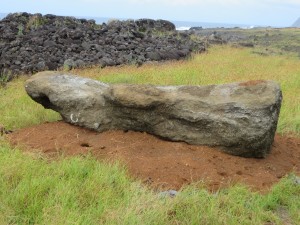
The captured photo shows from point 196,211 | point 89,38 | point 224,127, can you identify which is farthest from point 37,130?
point 89,38

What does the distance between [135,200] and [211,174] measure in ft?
4.81

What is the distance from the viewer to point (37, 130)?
287 inches

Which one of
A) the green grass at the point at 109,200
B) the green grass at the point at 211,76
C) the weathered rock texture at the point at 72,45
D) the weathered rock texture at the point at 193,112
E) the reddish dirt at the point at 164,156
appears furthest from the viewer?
the weathered rock texture at the point at 72,45

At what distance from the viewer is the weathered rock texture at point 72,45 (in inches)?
607

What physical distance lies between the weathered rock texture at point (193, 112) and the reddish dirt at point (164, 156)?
16cm

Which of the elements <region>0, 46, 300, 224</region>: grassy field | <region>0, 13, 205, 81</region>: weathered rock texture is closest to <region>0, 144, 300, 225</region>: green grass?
<region>0, 46, 300, 224</region>: grassy field

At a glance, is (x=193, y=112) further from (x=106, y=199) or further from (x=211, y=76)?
(x=211, y=76)

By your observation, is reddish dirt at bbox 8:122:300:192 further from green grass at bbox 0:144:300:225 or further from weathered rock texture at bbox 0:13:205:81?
weathered rock texture at bbox 0:13:205:81

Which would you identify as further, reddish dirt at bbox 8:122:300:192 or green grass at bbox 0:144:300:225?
reddish dirt at bbox 8:122:300:192

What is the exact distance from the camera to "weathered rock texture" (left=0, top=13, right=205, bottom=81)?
1541cm

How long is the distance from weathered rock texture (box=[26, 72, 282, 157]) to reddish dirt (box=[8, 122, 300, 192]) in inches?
6.2

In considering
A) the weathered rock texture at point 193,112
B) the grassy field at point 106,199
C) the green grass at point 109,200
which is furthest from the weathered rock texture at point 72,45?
the green grass at point 109,200

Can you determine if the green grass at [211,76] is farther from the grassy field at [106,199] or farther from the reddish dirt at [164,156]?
the grassy field at [106,199]

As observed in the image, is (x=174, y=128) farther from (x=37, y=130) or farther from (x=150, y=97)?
(x=37, y=130)
